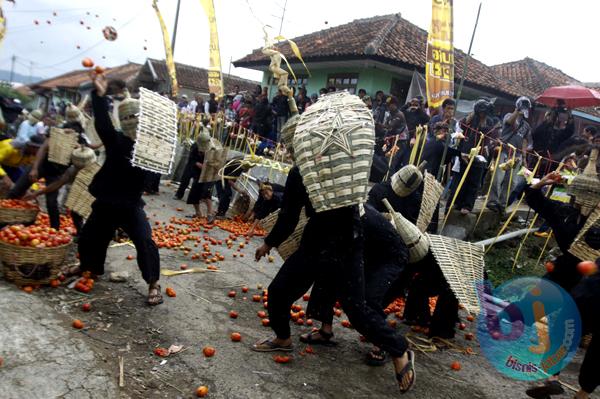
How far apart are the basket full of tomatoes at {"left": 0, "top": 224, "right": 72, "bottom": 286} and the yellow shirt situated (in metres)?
1.46

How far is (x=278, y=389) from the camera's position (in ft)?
10.7

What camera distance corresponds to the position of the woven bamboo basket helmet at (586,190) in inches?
162

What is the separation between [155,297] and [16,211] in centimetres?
224

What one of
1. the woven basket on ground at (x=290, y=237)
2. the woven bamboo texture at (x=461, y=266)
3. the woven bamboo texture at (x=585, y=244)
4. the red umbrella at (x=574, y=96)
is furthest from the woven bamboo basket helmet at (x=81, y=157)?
the red umbrella at (x=574, y=96)

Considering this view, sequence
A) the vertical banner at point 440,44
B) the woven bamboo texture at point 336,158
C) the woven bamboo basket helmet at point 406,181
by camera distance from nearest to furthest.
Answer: the woven bamboo texture at point 336,158
the woven bamboo basket helmet at point 406,181
the vertical banner at point 440,44

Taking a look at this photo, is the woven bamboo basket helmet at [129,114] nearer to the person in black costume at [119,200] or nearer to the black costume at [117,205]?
the person in black costume at [119,200]

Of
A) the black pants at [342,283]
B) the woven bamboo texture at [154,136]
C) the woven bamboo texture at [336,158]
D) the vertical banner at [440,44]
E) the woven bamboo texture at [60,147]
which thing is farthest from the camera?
the vertical banner at [440,44]

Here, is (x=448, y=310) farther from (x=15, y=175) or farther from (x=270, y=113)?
(x=270, y=113)

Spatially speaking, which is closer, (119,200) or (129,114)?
(129,114)

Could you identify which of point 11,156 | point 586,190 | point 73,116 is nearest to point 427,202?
point 586,190

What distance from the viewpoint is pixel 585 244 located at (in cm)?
395

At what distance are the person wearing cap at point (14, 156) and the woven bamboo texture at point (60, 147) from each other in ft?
0.69

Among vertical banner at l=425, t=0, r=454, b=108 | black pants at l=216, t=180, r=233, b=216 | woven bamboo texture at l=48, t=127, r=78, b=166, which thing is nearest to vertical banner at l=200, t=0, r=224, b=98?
black pants at l=216, t=180, r=233, b=216

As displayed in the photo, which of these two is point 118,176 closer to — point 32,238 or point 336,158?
point 32,238
